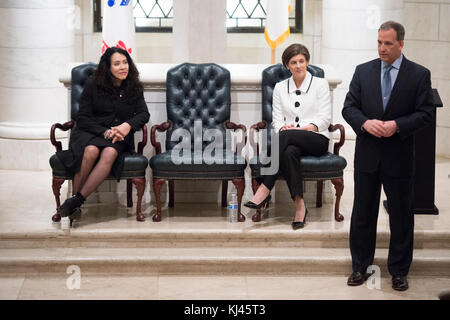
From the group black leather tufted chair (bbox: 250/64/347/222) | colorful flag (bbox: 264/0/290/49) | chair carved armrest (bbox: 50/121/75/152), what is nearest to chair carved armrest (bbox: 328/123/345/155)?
black leather tufted chair (bbox: 250/64/347/222)

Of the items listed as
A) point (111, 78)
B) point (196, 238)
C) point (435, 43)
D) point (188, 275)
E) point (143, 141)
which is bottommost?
point (188, 275)

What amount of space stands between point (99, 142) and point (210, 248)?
123cm

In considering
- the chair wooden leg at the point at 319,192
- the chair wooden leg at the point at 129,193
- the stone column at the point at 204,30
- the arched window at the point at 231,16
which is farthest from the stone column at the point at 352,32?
the chair wooden leg at the point at 129,193

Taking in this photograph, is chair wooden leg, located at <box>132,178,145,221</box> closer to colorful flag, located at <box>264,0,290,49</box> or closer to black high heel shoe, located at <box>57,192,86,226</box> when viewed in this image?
black high heel shoe, located at <box>57,192,86,226</box>

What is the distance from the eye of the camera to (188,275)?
6.67m

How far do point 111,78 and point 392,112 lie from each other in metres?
2.45

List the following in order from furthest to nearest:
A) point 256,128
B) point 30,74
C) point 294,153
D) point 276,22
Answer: point 276,22, point 30,74, point 256,128, point 294,153

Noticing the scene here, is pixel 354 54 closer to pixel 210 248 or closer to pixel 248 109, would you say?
pixel 248 109

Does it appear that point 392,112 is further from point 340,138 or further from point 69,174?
point 69,174

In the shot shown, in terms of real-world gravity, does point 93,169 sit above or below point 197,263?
above

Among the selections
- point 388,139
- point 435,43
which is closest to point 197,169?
point 388,139

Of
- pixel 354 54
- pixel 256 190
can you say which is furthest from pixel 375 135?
pixel 354 54

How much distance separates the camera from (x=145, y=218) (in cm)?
732

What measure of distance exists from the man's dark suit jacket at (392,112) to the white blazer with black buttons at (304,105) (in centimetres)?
107
